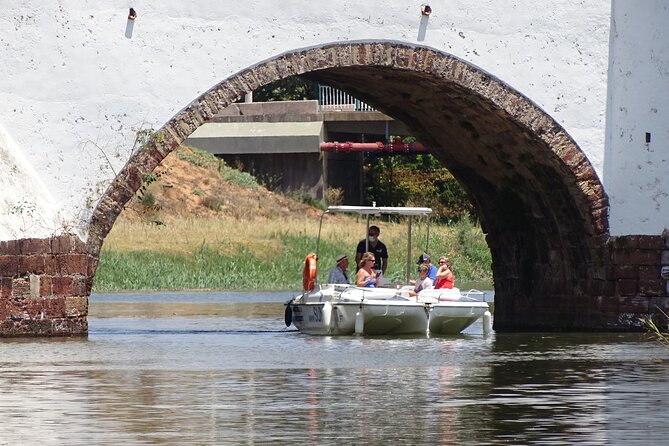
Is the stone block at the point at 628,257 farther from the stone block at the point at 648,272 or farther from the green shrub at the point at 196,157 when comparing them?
the green shrub at the point at 196,157

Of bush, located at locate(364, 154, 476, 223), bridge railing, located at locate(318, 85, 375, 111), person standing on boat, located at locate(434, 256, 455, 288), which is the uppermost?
bridge railing, located at locate(318, 85, 375, 111)

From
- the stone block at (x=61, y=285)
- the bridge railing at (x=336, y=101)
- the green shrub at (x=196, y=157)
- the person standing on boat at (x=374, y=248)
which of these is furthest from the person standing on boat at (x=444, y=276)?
the green shrub at (x=196, y=157)

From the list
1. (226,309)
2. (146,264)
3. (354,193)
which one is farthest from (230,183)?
(226,309)

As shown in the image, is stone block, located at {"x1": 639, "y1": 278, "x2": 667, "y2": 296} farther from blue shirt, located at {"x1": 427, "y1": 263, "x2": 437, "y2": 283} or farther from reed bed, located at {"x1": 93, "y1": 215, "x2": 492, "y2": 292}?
reed bed, located at {"x1": 93, "y1": 215, "x2": 492, "y2": 292}

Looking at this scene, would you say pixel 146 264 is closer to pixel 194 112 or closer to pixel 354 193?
pixel 354 193

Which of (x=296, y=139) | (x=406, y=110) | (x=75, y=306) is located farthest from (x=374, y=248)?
(x=296, y=139)

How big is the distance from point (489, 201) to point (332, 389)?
963 cm

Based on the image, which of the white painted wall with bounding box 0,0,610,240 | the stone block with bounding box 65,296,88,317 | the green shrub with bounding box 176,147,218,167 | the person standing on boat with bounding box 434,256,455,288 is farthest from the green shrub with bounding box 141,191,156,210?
the stone block with bounding box 65,296,88,317

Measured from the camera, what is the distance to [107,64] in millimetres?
18766

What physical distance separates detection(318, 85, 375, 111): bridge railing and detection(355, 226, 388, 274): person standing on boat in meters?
25.2

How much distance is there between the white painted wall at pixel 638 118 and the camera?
68.9 feet

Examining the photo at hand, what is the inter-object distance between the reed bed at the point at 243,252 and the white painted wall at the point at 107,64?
1661 centimetres

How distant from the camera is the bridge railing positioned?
4972 centimetres

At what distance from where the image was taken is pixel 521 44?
2048 centimetres
